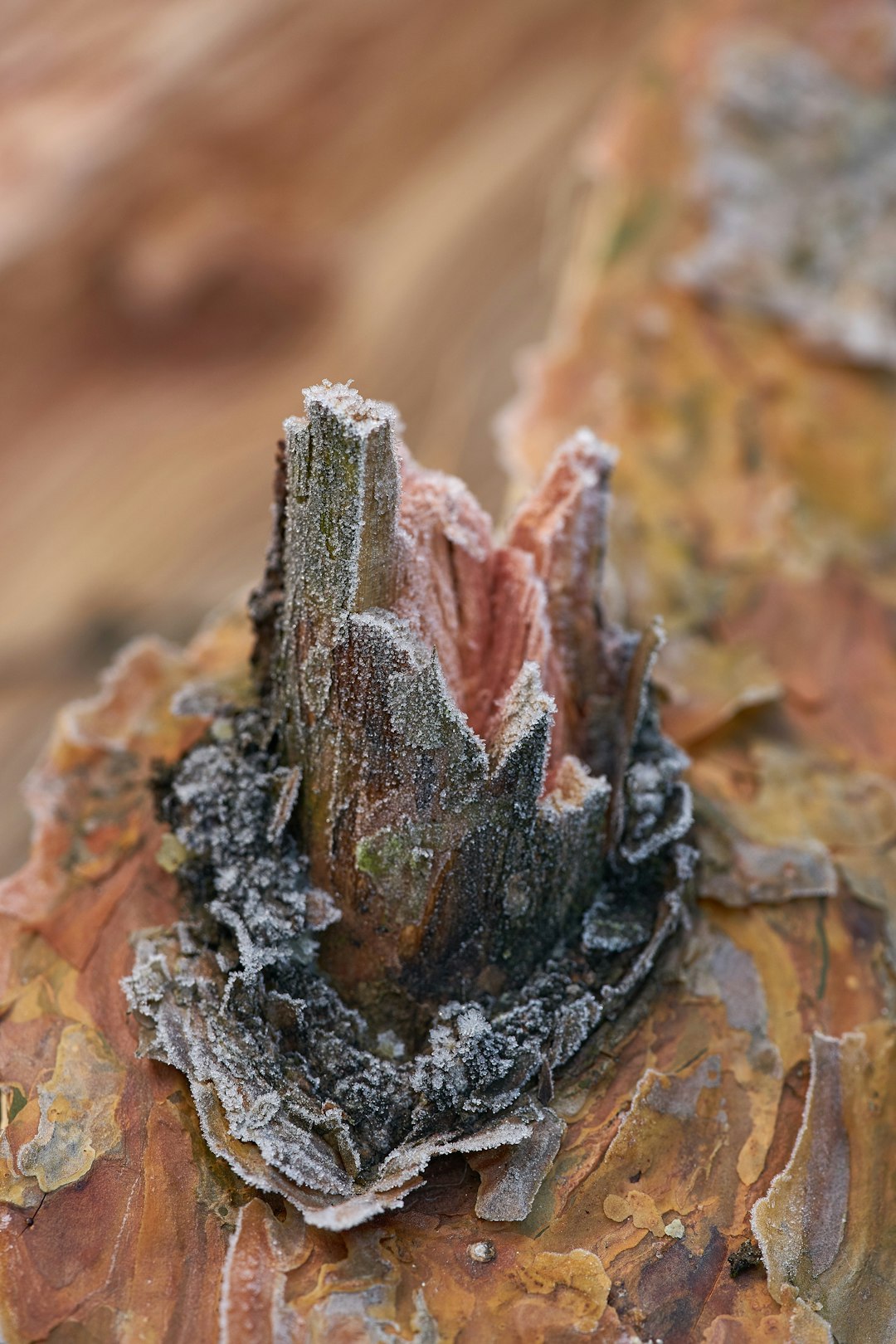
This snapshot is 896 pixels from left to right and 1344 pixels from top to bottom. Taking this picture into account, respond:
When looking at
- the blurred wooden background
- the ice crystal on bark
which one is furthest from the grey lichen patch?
the ice crystal on bark

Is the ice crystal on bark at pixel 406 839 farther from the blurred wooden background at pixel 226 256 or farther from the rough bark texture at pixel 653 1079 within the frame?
the blurred wooden background at pixel 226 256

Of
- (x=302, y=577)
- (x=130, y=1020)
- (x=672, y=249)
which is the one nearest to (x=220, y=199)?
(x=672, y=249)

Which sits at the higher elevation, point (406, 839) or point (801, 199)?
point (801, 199)

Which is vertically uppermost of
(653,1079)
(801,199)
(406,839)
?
(801,199)

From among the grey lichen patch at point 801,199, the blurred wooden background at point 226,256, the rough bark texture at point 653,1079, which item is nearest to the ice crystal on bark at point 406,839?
the rough bark texture at point 653,1079

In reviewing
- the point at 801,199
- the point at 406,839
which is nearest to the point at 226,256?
the point at 801,199

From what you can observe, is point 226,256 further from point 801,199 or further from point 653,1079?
point 653,1079
